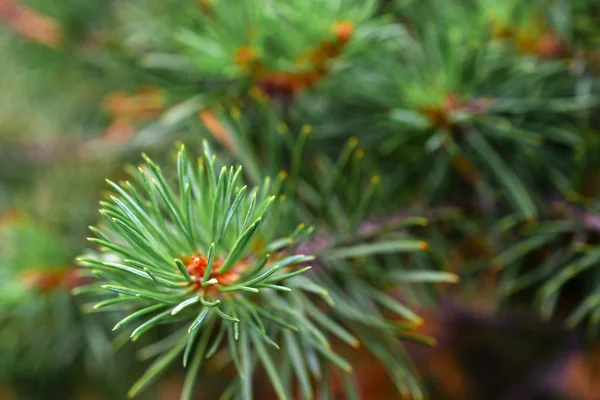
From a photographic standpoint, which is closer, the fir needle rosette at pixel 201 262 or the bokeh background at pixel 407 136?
the fir needle rosette at pixel 201 262

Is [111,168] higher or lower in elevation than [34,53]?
lower

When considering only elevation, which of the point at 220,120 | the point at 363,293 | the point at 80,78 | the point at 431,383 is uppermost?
the point at 80,78

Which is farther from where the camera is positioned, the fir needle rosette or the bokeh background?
the bokeh background

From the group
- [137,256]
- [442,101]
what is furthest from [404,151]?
[137,256]

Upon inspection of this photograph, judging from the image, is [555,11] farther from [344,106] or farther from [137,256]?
[137,256]
